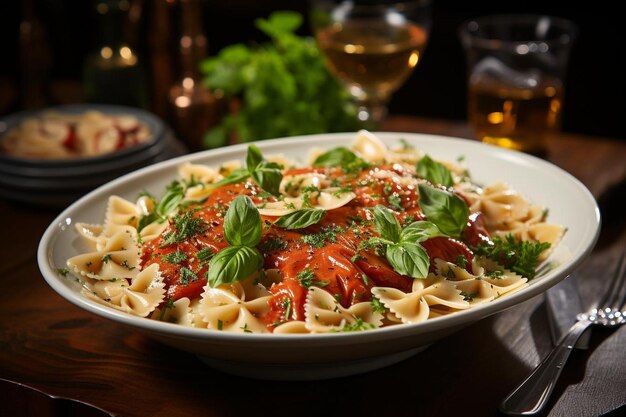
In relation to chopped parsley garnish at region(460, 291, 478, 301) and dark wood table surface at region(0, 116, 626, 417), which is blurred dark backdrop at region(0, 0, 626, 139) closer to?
dark wood table surface at region(0, 116, 626, 417)

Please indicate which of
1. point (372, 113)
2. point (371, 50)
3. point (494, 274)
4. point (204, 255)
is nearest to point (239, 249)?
point (204, 255)

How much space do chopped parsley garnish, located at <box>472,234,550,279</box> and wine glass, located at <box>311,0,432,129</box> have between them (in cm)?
163

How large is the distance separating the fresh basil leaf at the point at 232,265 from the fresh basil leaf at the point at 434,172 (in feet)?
2.51

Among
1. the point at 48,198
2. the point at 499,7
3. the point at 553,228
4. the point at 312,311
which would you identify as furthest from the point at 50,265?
the point at 499,7

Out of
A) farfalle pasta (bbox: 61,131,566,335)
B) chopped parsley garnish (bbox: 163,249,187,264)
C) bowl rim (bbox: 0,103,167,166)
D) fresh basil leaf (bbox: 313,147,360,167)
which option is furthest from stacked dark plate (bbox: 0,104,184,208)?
chopped parsley garnish (bbox: 163,249,187,264)

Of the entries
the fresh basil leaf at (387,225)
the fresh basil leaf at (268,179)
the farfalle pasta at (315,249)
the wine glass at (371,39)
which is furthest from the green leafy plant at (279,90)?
the fresh basil leaf at (387,225)

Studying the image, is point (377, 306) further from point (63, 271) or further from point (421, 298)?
point (63, 271)

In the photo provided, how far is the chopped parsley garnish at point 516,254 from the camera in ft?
7.11

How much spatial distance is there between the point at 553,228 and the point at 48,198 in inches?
76.7

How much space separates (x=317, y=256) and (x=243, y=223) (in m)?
0.20

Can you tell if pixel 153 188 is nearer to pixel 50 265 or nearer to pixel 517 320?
pixel 50 265

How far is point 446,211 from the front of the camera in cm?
215

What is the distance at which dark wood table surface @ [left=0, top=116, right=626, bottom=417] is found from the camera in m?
1.90

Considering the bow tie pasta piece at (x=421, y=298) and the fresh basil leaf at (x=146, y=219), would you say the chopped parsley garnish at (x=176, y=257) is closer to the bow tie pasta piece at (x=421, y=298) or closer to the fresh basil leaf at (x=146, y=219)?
the fresh basil leaf at (x=146, y=219)
